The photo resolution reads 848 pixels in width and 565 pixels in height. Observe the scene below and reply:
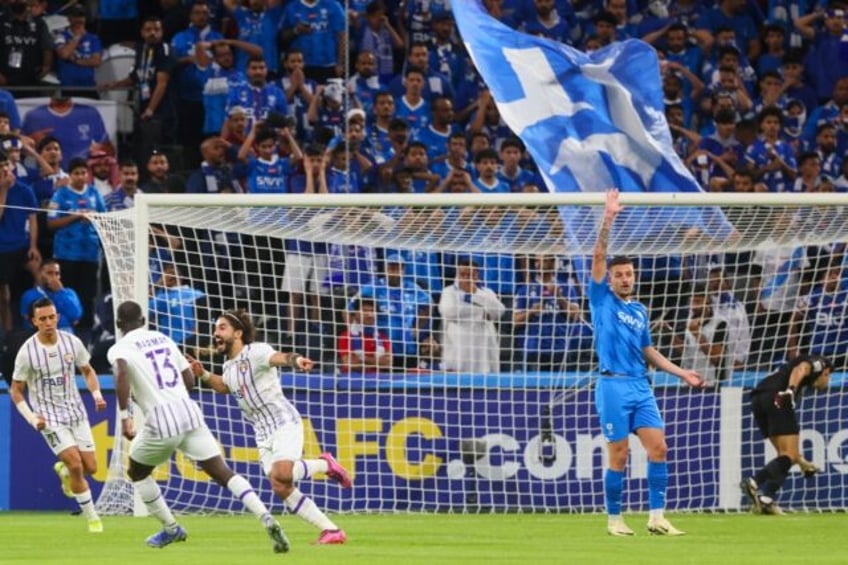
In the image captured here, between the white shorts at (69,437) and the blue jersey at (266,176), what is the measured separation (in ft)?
16.5

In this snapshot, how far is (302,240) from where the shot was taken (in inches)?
739

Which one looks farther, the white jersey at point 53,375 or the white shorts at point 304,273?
the white shorts at point 304,273

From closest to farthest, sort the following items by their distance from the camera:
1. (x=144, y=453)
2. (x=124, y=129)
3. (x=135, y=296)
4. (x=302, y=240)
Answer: (x=144, y=453), (x=135, y=296), (x=302, y=240), (x=124, y=129)

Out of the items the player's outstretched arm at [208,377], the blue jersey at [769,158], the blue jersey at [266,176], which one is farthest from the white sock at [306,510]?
the blue jersey at [769,158]

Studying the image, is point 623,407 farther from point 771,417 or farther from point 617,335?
point 771,417

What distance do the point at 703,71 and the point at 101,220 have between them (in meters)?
9.25

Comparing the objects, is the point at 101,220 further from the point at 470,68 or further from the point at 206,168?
the point at 470,68

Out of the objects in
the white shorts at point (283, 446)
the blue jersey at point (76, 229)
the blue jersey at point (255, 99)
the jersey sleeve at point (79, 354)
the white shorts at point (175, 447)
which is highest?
the blue jersey at point (255, 99)

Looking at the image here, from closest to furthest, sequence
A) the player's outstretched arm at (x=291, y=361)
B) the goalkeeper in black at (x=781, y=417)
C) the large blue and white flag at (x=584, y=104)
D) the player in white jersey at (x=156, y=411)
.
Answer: the player's outstretched arm at (x=291, y=361), the player in white jersey at (x=156, y=411), the goalkeeper in black at (x=781, y=417), the large blue and white flag at (x=584, y=104)

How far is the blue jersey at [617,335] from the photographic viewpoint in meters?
14.9

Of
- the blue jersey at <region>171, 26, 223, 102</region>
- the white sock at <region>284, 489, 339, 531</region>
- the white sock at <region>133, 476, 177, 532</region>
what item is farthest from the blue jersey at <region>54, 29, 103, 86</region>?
the white sock at <region>284, 489, 339, 531</region>

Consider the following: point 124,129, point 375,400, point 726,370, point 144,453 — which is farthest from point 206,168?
point 144,453

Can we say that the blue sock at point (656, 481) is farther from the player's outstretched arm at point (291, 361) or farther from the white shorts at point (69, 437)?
the white shorts at point (69, 437)

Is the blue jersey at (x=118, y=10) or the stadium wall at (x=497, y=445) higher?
the blue jersey at (x=118, y=10)
